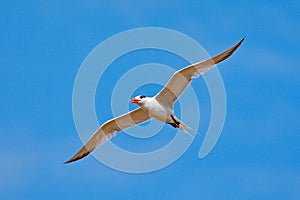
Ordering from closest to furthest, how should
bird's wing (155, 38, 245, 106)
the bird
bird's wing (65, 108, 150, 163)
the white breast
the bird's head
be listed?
bird's wing (155, 38, 245, 106), the bird, the white breast, the bird's head, bird's wing (65, 108, 150, 163)

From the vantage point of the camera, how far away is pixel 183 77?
94.3 ft

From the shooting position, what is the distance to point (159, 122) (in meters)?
30.3

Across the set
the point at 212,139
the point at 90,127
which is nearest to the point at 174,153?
the point at 212,139

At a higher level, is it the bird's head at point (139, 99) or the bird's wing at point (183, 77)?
the bird's head at point (139, 99)

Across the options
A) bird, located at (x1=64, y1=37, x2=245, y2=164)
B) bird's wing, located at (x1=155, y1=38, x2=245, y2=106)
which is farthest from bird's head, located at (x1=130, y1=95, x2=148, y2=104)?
bird's wing, located at (x1=155, y1=38, x2=245, y2=106)

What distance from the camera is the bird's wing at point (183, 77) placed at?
28.1m

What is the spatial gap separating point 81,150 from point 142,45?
415cm

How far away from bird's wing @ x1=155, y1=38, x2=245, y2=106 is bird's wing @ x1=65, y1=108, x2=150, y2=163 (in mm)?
1341

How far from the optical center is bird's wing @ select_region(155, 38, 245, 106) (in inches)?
1107

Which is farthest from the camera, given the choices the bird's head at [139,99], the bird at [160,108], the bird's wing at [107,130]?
the bird's wing at [107,130]

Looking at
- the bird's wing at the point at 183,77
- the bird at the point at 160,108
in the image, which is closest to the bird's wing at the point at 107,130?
the bird at the point at 160,108

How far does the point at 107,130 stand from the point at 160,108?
228 cm

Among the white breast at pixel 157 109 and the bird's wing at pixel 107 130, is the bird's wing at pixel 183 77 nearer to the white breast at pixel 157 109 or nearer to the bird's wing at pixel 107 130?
the white breast at pixel 157 109

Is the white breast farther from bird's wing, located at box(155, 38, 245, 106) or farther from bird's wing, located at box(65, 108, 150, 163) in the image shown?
bird's wing, located at box(65, 108, 150, 163)
